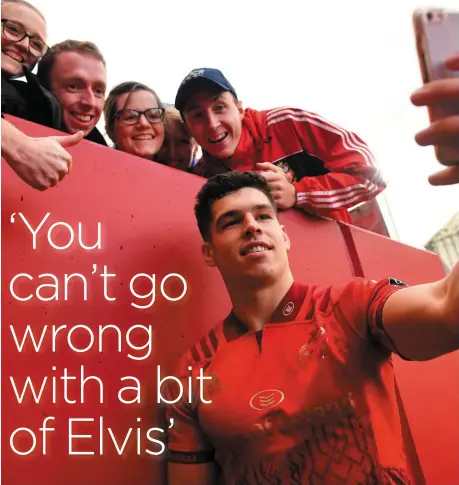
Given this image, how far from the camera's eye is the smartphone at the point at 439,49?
537 millimetres

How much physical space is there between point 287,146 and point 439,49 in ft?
3.62

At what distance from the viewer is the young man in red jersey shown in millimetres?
876

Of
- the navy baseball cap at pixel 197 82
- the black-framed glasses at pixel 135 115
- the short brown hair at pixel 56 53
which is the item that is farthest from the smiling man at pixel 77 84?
the navy baseball cap at pixel 197 82

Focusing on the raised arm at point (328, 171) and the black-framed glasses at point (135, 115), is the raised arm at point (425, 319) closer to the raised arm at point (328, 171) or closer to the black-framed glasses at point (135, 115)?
the raised arm at point (328, 171)

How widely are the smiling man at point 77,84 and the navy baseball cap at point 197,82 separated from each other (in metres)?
0.25

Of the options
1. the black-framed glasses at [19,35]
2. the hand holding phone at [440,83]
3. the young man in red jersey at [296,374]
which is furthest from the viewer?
the black-framed glasses at [19,35]

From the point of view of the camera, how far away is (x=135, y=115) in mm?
1585

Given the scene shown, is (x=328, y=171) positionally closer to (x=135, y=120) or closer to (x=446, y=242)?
(x=135, y=120)

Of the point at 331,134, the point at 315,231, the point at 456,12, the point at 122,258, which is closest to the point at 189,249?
the point at 122,258

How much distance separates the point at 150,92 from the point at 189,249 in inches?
27.3

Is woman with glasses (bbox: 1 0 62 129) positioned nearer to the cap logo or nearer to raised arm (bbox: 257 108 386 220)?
the cap logo

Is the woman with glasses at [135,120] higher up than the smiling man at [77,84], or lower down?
lower down

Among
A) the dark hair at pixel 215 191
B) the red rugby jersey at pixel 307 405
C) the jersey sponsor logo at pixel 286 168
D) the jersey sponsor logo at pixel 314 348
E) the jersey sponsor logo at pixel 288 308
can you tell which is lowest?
the red rugby jersey at pixel 307 405

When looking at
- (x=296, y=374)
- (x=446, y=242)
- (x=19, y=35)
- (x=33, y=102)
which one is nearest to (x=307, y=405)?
(x=296, y=374)
